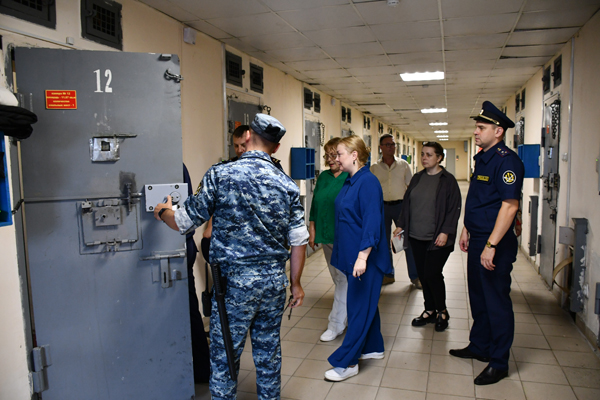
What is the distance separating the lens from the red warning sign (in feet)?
6.96

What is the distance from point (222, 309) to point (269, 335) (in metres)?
0.29

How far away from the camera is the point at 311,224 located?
11.6 feet

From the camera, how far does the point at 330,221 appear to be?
11.2 ft

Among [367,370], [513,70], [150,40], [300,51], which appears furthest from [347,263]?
[513,70]

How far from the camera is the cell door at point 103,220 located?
7.05 ft

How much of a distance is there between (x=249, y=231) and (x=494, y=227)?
1.53m

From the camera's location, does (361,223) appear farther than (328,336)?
No

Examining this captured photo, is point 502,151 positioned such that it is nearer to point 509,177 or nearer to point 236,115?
point 509,177

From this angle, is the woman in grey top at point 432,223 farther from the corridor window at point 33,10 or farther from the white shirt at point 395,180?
the corridor window at point 33,10

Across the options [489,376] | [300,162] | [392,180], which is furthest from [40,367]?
[300,162]

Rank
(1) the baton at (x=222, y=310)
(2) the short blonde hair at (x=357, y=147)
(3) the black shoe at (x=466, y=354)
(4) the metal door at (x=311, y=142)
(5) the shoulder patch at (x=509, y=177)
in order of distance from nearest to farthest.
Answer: (1) the baton at (x=222, y=310) → (5) the shoulder patch at (x=509, y=177) → (2) the short blonde hair at (x=357, y=147) → (3) the black shoe at (x=466, y=354) → (4) the metal door at (x=311, y=142)

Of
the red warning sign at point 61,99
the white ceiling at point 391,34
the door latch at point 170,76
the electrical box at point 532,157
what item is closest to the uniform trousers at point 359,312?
the door latch at point 170,76

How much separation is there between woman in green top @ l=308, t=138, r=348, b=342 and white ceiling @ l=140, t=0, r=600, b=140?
113cm

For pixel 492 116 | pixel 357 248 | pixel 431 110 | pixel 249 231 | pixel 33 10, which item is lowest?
pixel 357 248
